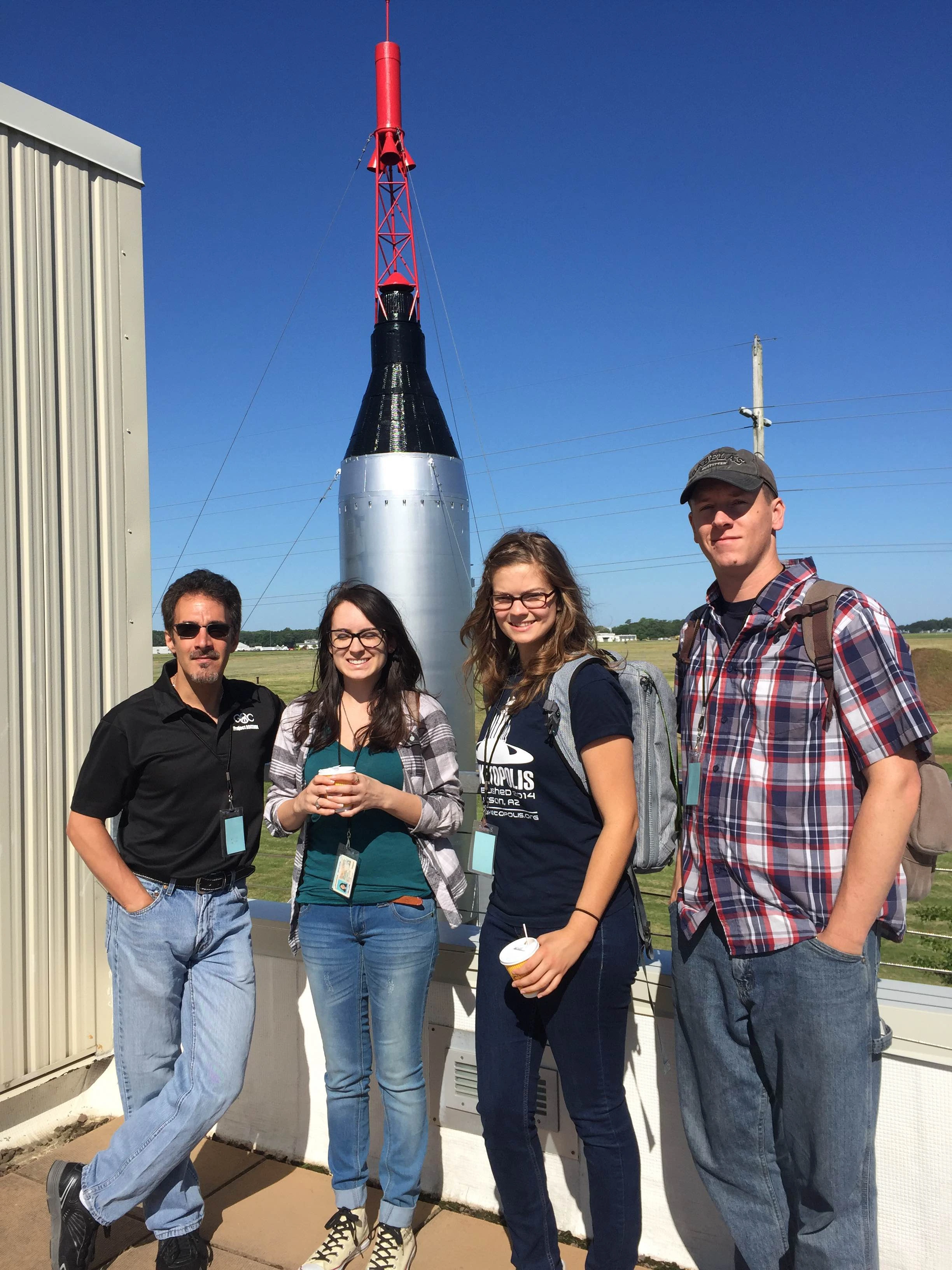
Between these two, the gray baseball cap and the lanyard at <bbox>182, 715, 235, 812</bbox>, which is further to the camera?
the lanyard at <bbox>182, 715, 235, 812</bbox>

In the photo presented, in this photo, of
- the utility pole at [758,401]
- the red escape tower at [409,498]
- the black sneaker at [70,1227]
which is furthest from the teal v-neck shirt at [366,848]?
the utility pole at [758,401]

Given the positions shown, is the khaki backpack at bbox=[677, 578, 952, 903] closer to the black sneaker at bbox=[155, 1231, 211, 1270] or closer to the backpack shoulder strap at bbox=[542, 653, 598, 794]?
the backpack shoulder strap at bbox=[542, 653, 598, 794]

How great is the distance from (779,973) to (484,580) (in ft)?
4.17

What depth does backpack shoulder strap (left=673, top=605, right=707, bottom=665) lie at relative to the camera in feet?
7.86

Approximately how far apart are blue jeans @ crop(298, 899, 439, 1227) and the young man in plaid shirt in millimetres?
810

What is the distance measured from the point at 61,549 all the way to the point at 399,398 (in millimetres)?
5521

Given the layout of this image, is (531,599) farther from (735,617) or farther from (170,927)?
(170,927)

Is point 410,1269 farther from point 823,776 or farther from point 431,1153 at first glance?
point 823,776

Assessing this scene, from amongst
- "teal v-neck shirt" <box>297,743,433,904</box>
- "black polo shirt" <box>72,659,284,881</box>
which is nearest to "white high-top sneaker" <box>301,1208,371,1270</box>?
"teal v-neck shirt" <box>297,743,433,904</box>

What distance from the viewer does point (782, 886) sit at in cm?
203

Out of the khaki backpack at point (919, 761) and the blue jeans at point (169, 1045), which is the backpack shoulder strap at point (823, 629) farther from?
the blue jeans at point (169, 1045)

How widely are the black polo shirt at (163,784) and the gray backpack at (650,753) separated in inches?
44.6

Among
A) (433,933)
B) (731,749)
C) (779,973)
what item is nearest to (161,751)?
(433,933)

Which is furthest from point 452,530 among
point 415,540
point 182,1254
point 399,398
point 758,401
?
point 758,401
